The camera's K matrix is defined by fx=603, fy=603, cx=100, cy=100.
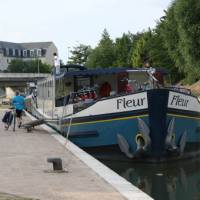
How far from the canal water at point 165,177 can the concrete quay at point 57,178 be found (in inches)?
54.4

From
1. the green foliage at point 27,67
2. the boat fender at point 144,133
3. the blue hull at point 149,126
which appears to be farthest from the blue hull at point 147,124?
the green foliage at point 27,67

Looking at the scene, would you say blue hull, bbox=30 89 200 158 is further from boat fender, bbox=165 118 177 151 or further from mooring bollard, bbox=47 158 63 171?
mooring bollard, bbox=47 158 63 171

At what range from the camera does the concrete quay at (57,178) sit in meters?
9.84

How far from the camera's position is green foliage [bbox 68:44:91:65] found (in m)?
128

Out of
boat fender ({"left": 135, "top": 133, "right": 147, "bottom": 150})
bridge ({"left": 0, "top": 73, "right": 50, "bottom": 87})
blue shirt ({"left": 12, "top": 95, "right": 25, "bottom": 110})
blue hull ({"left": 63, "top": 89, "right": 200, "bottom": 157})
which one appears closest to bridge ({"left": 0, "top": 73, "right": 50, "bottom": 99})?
bridge ({"left": 0, "top": 73, "right": 50, "bottom": 87})

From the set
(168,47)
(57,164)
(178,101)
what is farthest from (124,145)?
(168,47)

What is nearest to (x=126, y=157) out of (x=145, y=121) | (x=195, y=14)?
(x=145, y=121)

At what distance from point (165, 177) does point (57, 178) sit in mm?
4782

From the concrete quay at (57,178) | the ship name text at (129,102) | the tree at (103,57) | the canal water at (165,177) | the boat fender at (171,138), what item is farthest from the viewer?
the tree at (103,57)

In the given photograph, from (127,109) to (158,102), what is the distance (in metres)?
0.97

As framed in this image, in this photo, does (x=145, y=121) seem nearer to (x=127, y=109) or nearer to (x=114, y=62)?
(x=127, y=109)

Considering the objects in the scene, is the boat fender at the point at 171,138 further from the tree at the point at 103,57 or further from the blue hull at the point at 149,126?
the tree at the point at 103,57

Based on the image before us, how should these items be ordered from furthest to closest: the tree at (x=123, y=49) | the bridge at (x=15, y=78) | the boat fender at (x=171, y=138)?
1. the bridge at (x=15, y=78)
2. the tree at (x=123, y=49)
3. the boat fender at (x=171, y=138)

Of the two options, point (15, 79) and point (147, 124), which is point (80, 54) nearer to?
point (15, 79)
